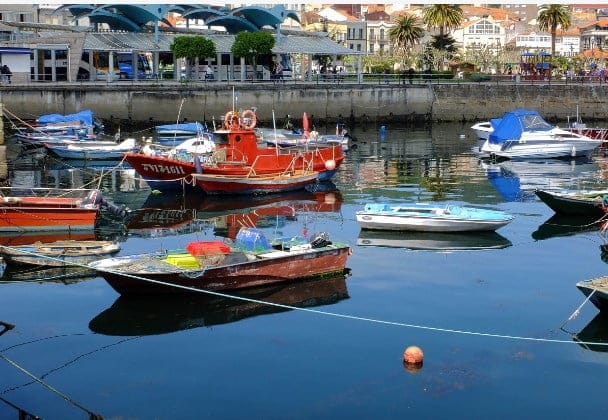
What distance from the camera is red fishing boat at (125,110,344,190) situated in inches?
1512

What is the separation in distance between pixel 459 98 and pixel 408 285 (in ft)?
172

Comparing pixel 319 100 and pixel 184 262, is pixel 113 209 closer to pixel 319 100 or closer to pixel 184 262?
pixel 184 262

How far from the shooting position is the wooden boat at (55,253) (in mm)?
25234

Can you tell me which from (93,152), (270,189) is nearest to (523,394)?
(270,189)

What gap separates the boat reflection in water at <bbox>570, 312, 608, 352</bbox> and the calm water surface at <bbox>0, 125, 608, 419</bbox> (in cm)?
6

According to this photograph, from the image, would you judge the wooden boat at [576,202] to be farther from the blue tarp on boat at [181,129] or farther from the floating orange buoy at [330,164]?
the blue tarp on boat at [181,129]

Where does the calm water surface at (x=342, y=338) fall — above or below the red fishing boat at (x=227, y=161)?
below

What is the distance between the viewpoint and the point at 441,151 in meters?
57.1

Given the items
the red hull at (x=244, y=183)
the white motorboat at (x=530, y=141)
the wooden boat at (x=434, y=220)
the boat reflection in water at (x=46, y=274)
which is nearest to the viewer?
the boat reflection in water at (x=46, y=274)

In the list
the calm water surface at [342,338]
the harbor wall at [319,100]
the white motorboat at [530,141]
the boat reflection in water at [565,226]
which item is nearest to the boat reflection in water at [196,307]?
the calm water surface at [342,338]

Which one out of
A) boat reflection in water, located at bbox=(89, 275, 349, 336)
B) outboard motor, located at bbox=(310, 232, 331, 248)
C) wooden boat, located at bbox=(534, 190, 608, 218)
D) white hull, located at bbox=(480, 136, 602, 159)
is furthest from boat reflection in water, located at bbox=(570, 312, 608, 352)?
white hull, located at bbox=(480, 136, 602, 159)

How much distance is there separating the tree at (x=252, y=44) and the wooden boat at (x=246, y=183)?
36.0 m

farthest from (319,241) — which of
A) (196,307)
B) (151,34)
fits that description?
(151,34)

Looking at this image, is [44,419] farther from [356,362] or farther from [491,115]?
[491,115]
